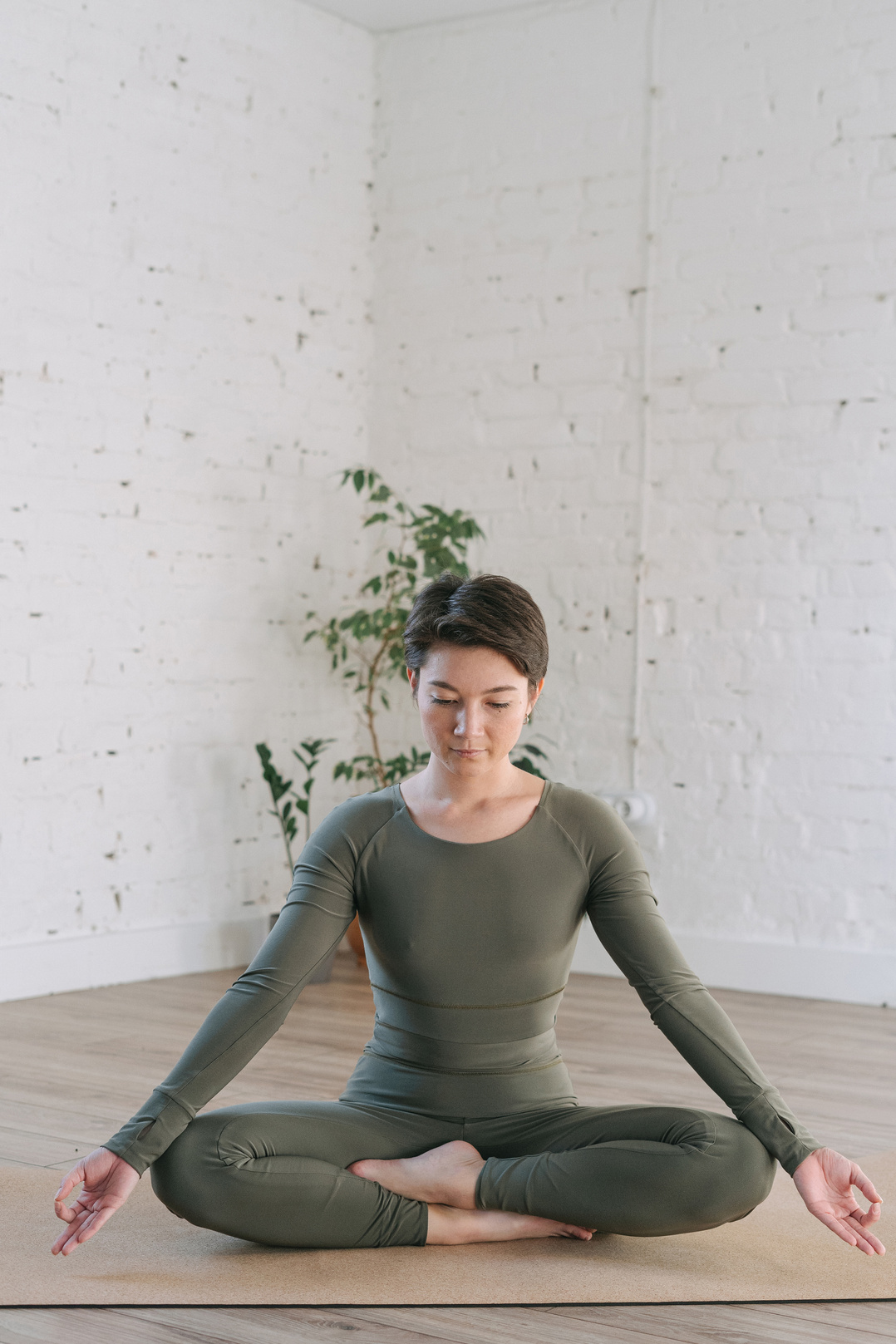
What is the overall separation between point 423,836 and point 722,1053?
1.72 feet

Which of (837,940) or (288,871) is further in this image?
(288,871)

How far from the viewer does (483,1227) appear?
2162mm

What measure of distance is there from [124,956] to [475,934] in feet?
8.40

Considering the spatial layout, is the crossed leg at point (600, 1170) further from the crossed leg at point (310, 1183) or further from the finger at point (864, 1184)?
the finger at point (864, 1184)

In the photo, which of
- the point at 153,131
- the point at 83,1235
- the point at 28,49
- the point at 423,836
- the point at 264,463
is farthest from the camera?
the point at 264,463

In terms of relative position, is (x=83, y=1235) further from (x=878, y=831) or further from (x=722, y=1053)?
(x=878, y=831)

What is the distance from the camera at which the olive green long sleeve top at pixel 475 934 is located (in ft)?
7.11

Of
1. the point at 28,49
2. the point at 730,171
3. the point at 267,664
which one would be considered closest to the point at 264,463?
the point at 267,664

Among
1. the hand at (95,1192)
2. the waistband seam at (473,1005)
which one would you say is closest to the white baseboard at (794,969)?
the waistband seam at (473,1005)

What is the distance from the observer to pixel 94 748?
14.5ft

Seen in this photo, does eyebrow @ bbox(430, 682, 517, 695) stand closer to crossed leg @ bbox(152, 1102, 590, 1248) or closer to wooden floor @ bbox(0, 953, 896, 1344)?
crossed leg @ bbox(152, 1102, 590, 1248)

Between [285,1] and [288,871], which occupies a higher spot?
[285,1]

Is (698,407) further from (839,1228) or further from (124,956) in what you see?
(839,1228)

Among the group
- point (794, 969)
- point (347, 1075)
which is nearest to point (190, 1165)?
point (347, 1075)
